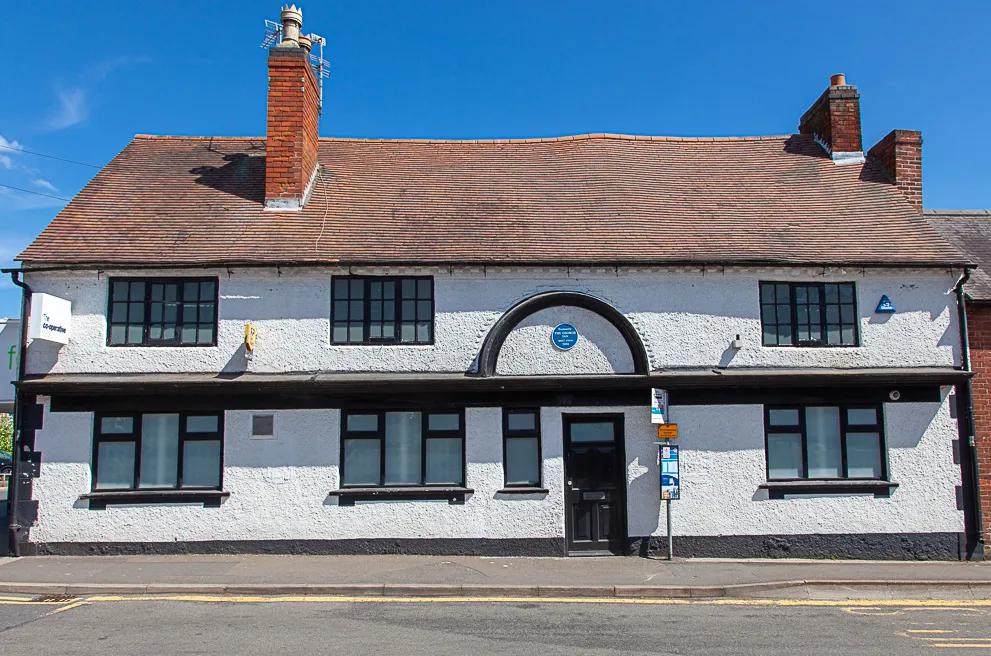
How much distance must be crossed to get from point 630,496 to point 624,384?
1842mm

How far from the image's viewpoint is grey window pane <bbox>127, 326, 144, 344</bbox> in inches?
467

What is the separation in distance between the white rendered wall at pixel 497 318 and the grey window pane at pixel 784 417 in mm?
812

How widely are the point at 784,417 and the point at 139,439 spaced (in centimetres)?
1075

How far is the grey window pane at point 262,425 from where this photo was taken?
38.3 ft

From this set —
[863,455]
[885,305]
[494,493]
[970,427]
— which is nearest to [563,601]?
[494,493]

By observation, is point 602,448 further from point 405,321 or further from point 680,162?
point 680,162

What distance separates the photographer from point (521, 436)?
39.2 feet

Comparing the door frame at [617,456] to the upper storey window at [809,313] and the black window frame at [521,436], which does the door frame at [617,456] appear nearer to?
the black window frame at [521,436]

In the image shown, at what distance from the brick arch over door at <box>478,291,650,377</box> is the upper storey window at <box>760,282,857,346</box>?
7.64 ft

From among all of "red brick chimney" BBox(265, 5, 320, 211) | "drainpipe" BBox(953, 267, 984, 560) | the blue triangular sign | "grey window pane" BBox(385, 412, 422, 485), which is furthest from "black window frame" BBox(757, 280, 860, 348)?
"red brick chimney" BBox(265, 5, 320, 211)

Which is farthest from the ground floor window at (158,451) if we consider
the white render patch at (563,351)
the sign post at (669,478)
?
the sign post at (669,478)

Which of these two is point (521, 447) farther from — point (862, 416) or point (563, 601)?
point (862, 416)

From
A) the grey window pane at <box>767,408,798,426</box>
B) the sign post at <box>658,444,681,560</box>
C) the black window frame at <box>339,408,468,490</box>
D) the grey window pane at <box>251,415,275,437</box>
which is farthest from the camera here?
the grey window pane at <box>767,408,798,426</box>

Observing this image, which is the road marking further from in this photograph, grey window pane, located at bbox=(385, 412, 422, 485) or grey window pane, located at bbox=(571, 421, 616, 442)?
grey window pane, located at bbox=(571, 421, 616, 442)
